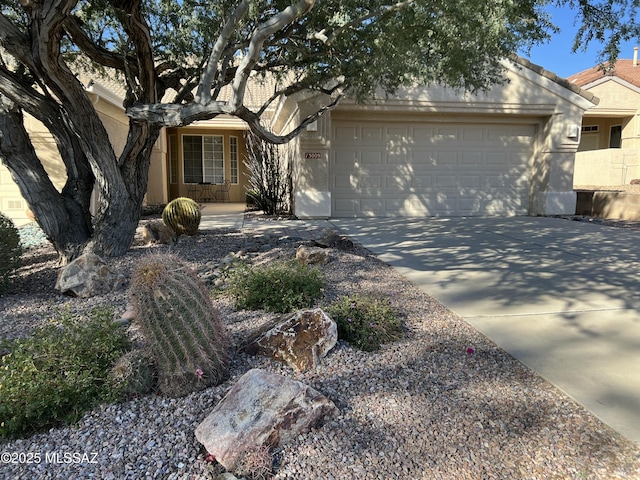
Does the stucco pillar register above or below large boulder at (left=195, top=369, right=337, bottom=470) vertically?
above

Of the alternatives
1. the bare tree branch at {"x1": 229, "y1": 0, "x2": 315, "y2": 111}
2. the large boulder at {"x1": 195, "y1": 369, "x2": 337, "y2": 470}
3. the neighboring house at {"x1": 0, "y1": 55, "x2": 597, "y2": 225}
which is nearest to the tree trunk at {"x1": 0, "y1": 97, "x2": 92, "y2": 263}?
the bare tree branch at {"x1": 229, "y1": 0, "x2": 315, "y2": 111}

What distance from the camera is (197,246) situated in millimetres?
7629

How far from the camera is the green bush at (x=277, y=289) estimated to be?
13.8 feet

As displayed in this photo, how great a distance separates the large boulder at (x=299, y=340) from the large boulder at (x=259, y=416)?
0.50 metres

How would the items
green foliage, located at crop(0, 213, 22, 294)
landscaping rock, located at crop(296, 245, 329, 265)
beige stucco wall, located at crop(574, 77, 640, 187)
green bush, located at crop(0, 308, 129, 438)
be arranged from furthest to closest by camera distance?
beige stucco wall, located at crop(574, 77, 640, 187) → landscaping rock, located at crop(296, 245, 329, 265) → green foliage, located at crop(0, 213, 22, 294) → green bush, located at crop(0, 308, 129, 438)

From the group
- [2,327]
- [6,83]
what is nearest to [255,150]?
[6,83]

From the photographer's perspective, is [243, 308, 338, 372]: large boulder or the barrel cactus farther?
the barrel cactus

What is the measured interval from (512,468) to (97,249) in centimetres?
568

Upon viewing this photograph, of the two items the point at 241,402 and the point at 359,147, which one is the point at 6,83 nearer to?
the point at 241,402

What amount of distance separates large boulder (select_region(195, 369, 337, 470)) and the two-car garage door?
10035 mm

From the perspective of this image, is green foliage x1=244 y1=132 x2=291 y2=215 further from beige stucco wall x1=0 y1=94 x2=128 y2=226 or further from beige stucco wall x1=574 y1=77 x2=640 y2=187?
beige stucco wall x1=574 y1=77 x2=640 y2=187

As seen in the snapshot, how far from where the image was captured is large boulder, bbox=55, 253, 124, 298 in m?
4.89

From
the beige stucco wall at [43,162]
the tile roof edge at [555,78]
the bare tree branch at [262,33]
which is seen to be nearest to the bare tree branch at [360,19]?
the bare tree branch at [262,33]

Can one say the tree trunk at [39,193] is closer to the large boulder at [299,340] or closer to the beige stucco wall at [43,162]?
the large boulder at [299,340]
